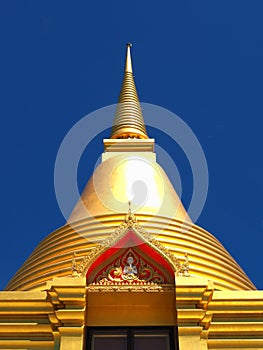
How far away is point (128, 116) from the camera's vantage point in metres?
29.7

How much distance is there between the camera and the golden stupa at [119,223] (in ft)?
56.9

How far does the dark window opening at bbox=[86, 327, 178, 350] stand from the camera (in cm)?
1091

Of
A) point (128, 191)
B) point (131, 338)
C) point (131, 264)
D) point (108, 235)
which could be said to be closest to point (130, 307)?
point (131, 338)

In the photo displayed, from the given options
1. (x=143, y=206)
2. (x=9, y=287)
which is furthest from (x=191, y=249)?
(x=9, y=287)

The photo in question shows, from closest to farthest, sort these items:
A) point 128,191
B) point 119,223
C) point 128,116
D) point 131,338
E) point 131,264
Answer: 1. point 131,338
2. point 131,264
3. point 119,223
4. point 128,191
5. point 128,116

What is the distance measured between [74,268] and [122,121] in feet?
60.5

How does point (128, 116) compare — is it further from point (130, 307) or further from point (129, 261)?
point (130, 307)

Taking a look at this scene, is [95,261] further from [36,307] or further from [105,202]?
[105,202]

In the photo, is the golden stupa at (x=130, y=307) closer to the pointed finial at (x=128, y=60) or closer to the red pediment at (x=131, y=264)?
the red pediment at (x=131, y=264)

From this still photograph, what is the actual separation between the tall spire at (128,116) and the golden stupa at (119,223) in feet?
14.8

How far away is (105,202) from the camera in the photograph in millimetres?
19734

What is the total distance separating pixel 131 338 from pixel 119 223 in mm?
7161

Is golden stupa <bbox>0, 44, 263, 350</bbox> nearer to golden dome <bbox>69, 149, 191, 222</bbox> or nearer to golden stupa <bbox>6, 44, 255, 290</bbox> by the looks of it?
golden stupa <bbox>6, 44, 255, 290</bbox>

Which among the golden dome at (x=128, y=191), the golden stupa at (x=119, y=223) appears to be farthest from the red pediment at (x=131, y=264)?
the golden dome at (x=128, y=191)
